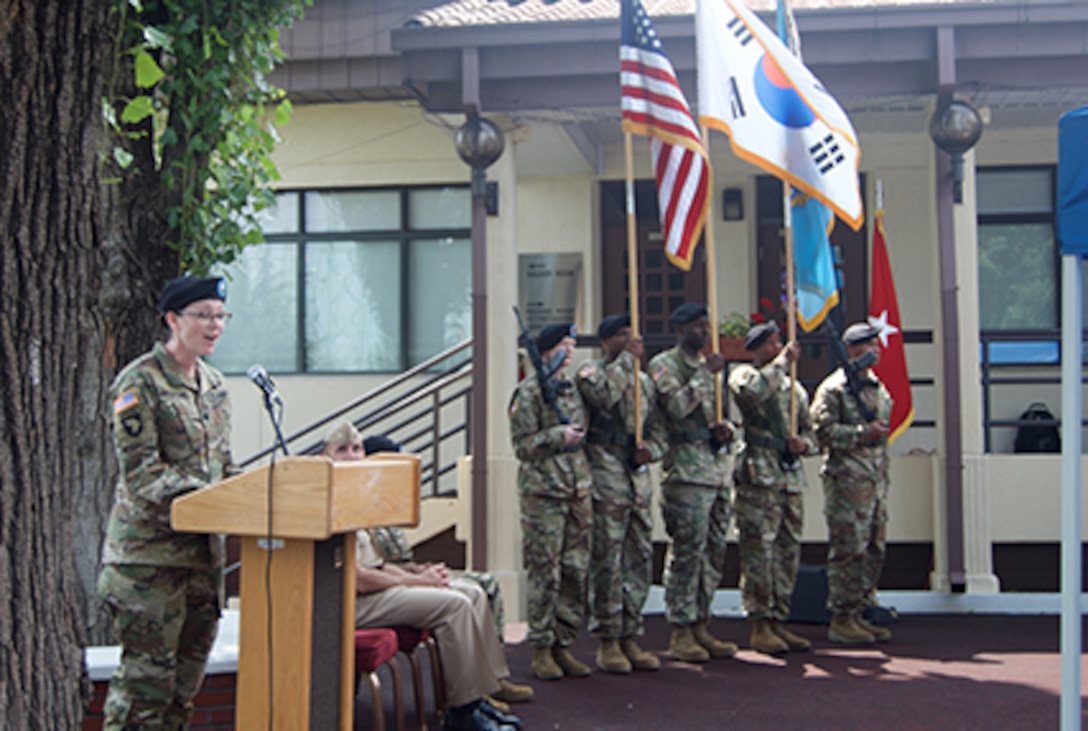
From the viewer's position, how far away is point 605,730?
557 cm

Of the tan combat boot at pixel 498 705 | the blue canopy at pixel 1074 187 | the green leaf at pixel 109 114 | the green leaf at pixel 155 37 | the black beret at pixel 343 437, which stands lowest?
the tan combat boot at pixel 498 705

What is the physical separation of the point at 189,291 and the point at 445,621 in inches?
80.5

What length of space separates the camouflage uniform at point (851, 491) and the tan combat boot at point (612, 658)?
1688 mm

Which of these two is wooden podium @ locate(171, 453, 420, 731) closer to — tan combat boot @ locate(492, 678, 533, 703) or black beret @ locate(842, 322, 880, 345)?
tan combat boot @ locate(492, 678, 533, 703)

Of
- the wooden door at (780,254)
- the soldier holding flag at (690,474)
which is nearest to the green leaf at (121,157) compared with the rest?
the soldier holding flag at (690,474)

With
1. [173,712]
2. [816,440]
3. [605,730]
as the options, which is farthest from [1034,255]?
[173,712]

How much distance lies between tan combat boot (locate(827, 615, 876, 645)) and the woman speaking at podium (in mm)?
4613

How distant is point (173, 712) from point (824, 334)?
23.0 feet

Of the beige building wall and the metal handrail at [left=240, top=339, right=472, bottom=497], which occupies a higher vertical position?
the beige building wall

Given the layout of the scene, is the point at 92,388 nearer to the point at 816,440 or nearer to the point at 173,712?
the point at 173,712

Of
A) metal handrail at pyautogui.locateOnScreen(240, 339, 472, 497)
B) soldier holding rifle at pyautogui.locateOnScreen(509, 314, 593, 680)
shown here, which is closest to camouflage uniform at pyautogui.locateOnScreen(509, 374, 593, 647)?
soldier holding rifle at pyautogui.locateOnScreen(509, 314, 593, 680)

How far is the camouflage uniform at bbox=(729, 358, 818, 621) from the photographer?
7410mm

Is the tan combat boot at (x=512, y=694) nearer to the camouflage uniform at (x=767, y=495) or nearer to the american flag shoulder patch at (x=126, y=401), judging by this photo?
the camouflage uniform at (x=767, y=495)

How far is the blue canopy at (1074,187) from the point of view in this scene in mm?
3924
